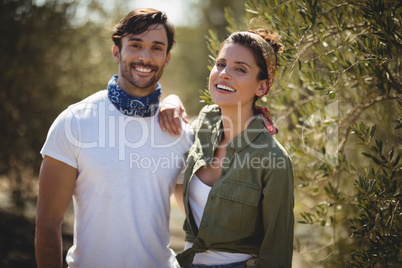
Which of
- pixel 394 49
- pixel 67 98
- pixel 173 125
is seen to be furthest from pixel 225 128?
pixel 67 98

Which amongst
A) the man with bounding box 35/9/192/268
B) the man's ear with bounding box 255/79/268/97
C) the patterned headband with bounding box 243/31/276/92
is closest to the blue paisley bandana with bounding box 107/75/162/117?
the man with bounding box 35/9/192/268

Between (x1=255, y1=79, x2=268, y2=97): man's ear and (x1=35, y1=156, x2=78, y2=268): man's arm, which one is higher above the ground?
(x1=255, y1=79, x2=268, y2=97): man's ear

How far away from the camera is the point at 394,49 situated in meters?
2.48

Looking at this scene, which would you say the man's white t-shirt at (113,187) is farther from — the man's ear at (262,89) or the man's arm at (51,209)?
the man's ear at (262,89)

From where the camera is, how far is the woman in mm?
2486

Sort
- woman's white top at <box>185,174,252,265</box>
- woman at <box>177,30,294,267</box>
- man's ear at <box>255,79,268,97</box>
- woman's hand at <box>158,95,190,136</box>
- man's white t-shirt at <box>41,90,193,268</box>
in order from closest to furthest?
woman at <box>177,30,294,267</box>, woman's white top at <box>185,174,252,265</box>, man's white t-shirt at <box>41,90,193,268</box>, man's ear at <box>255,79,268,97</box>, woman's hand at <box>158,95,190,136</box>

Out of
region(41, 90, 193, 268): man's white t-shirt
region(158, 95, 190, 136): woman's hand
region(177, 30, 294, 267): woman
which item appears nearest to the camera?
region(177, 30, 294, 267): woman

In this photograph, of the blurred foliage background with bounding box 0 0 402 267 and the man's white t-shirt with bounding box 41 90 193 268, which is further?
the man's white t-shirt with bounding box 41 90 193 268

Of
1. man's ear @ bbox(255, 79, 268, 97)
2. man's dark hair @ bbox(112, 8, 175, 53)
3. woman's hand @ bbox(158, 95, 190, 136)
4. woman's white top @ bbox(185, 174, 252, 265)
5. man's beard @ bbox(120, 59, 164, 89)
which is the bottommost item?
woman's white top @ bbox(185, 174, 252, 265)

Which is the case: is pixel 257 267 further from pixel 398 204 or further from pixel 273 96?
pixel 273 96

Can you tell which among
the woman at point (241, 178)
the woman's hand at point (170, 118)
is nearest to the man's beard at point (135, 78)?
the woman's hand at point (170, 118)

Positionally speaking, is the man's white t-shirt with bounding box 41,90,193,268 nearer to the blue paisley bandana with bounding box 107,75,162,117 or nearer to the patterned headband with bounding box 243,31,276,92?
the blue paisley bandana with bounding box 107,75,162,117

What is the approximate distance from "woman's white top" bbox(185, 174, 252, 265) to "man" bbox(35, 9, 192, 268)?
9.8 inches

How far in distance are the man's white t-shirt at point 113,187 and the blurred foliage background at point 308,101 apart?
30.2 inches
